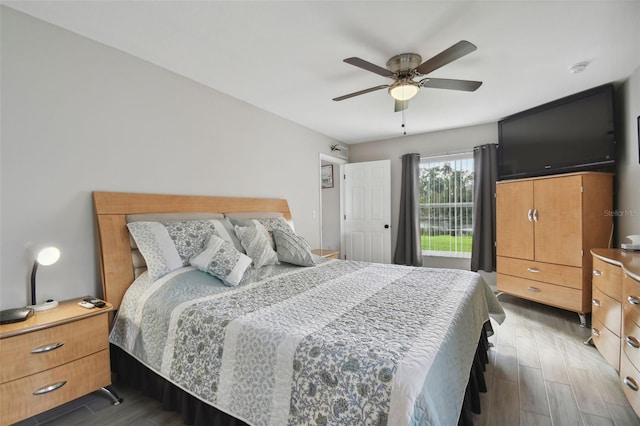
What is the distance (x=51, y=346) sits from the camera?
153cm

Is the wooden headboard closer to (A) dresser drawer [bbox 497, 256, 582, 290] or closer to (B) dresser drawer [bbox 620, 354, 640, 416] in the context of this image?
(B) dresser drawer [bbox 620, 354, 640, 416]

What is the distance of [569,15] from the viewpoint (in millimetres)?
1794

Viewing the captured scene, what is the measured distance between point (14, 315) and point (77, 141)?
3.73 ft

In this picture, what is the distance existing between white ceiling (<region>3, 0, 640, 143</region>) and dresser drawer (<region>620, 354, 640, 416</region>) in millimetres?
2172

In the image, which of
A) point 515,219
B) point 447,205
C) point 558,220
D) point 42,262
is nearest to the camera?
point 42,262

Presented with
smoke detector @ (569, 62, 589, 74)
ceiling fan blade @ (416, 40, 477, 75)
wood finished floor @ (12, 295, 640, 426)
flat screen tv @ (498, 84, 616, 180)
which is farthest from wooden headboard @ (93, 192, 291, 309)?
flat screen tv @ (498, 84, 616, 180)

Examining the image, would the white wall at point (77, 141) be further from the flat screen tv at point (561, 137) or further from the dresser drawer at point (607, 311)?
the flat screen tv at point (561, 137)

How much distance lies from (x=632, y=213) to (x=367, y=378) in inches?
131

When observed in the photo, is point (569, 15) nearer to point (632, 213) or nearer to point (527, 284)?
point (632, 213)

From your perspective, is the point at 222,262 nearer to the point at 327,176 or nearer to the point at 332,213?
the point at 332,213

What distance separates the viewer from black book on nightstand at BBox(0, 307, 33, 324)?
4.85 feet

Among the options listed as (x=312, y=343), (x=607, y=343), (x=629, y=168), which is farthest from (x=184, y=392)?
(x=629, y=168)

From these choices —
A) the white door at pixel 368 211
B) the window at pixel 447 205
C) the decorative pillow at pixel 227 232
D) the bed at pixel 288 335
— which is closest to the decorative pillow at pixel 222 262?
the bed at pixel 288 335

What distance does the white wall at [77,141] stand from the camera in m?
1.70
